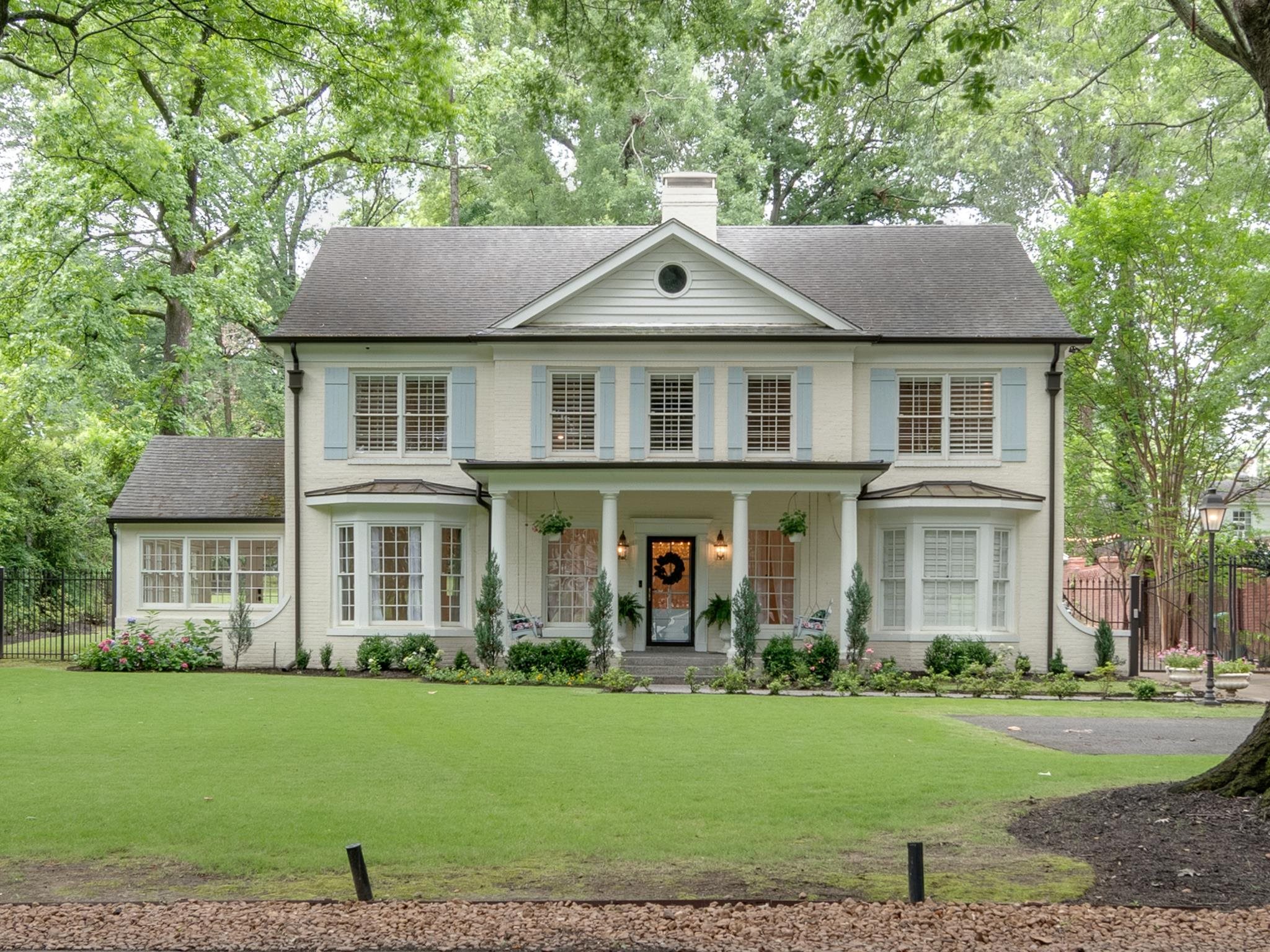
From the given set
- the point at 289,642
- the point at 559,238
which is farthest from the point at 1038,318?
the point at 289,642

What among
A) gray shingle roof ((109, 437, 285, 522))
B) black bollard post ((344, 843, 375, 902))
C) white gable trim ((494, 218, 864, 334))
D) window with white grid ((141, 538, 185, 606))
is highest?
white gable trim ((494, 218, 864, 334))

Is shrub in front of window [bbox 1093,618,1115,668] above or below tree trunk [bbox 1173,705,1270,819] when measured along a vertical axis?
below

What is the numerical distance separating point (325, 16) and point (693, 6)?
4085mm

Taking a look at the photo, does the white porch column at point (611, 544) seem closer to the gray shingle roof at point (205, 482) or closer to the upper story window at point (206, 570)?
the gray shingle roof at point (205, 482)

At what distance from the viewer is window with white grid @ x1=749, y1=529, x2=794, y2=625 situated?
70.2 feet

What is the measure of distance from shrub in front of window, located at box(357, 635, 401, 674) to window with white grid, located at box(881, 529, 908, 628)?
863cm

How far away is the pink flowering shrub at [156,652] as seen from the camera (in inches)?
808

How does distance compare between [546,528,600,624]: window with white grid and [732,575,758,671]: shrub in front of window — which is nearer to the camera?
[732,575,758,671]: shrub in front of window

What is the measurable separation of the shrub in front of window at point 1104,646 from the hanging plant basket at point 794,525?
554 cm

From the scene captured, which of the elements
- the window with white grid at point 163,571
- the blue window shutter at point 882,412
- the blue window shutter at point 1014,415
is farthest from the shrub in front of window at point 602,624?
the window with white grid at point 163,571

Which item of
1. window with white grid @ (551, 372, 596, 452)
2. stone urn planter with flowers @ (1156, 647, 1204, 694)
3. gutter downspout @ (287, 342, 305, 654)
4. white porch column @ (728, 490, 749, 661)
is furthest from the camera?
gutter downspout @ (287, 342, 305, 654)

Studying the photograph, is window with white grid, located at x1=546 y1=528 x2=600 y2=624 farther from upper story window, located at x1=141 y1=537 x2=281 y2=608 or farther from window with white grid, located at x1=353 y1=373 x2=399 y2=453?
upper story window, located at x1=141 y1=537 x2=281 y2=608

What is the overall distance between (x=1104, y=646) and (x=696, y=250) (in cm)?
990

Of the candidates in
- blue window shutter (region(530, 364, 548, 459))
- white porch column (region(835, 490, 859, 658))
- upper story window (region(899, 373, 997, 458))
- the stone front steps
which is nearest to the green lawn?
the stone front steps
